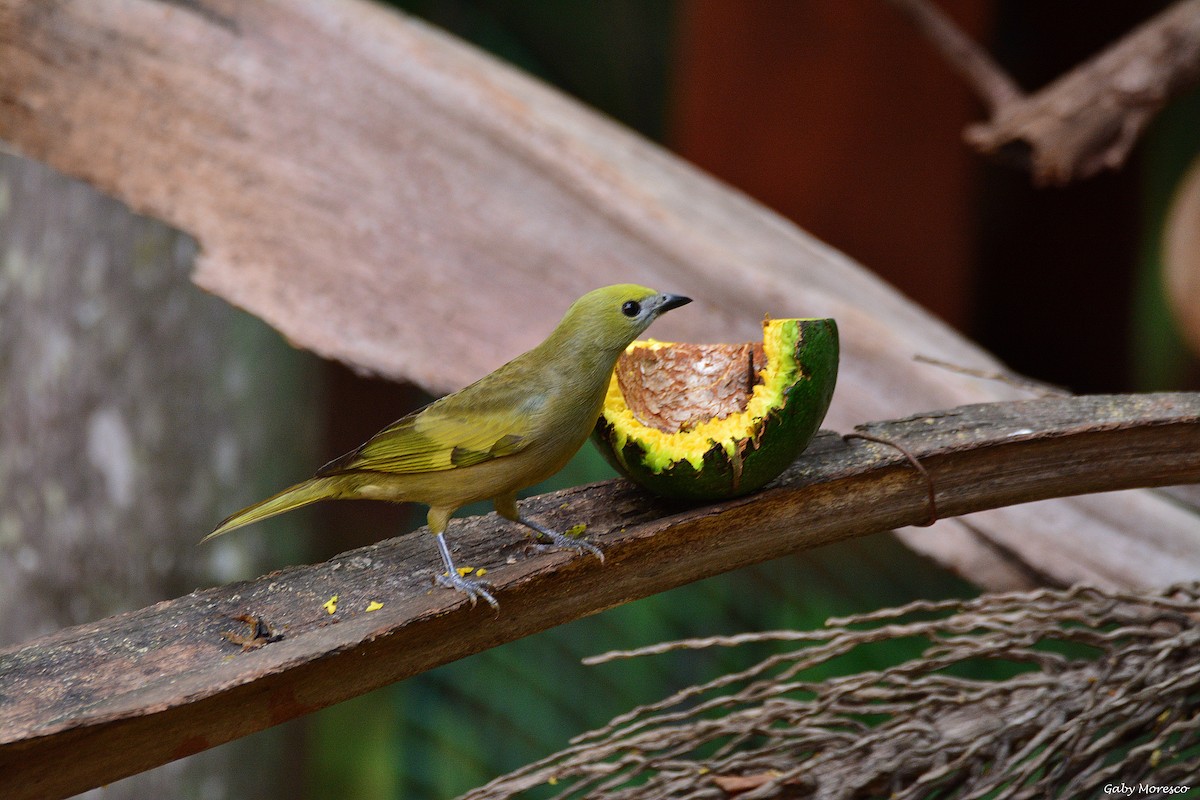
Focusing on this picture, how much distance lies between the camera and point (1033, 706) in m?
1.79

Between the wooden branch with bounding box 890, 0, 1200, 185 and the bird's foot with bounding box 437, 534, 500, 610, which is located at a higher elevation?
the wooden branch with bounding box 890, 0, 1200, 185

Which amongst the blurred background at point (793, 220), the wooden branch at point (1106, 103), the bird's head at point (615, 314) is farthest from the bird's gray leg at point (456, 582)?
the wooden branch at point (1106, 103)

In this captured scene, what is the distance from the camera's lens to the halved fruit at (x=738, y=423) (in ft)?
5.25

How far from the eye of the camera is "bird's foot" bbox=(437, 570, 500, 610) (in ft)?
4.77

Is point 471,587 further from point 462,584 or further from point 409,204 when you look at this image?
point 409,204

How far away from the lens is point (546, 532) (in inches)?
65.0

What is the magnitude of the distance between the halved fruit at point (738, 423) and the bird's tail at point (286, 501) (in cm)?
45

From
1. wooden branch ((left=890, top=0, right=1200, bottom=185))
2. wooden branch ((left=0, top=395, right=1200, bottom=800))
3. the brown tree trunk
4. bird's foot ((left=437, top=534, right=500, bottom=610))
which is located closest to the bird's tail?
wooden branch ((left=0, top=395, right=1200, bottom=800))

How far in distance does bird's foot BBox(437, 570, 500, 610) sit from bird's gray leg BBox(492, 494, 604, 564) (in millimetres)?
150

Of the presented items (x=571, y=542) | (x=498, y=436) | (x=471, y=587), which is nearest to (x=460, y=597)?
(x=471, y=587)

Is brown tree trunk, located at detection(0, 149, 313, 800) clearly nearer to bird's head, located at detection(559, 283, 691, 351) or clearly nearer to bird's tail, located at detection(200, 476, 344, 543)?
bird's tail, located at detection(200, 476, 344, 543)

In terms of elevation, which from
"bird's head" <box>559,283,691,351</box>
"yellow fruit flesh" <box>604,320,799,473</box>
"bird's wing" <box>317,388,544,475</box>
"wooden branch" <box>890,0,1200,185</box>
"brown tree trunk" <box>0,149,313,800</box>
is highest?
"wooden branch" <box>890,0,1200,185</box>

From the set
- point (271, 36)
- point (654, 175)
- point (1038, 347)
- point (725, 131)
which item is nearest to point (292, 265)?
point (271, 36)

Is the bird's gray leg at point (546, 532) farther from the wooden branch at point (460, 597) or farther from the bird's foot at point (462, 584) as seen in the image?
the bird's foot at point (462, 584)
